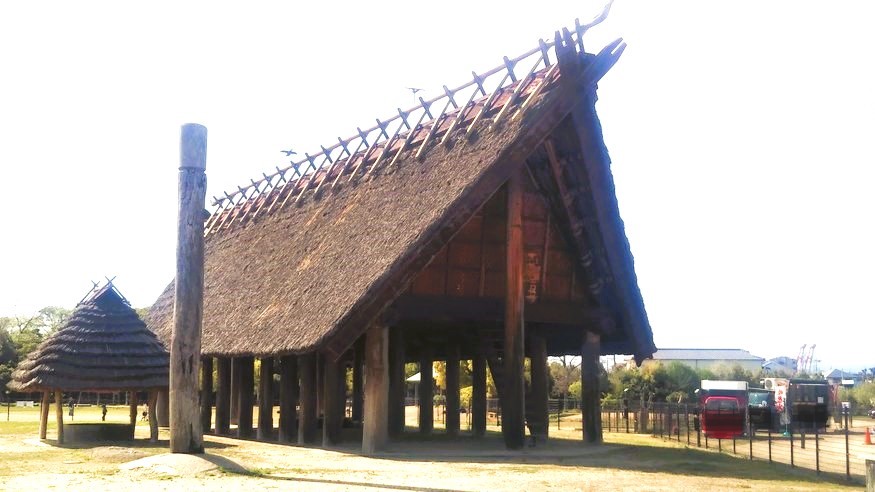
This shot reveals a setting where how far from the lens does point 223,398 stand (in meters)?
27.6

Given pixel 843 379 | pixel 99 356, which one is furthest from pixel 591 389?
pixel 843 379

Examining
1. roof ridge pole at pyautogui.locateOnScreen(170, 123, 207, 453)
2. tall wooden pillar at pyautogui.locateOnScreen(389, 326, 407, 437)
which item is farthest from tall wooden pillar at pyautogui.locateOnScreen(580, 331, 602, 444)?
roof ridge pole at pyautogui.locateOnScreen(170, 123, 207, 453)

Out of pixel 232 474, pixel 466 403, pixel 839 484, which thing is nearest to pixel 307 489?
pixel 232 474

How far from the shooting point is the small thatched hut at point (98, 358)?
21500 millimetres

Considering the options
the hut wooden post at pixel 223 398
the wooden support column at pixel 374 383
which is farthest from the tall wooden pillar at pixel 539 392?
the hut wooden post at pixel 223 398

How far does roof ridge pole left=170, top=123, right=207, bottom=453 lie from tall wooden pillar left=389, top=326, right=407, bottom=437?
8.61 m

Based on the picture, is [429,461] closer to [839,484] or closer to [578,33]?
[839,484]

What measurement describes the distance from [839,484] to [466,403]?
115ft

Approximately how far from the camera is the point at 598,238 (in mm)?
22562

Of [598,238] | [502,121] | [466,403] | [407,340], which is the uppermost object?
[502,121]

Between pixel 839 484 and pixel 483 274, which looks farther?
pixel 483 274

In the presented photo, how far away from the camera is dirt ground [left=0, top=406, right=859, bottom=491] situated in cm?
1395

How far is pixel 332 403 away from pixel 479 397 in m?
7.91

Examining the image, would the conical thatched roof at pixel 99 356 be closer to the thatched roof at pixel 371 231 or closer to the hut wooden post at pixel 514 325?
the thatched roof at pixel 371 231
